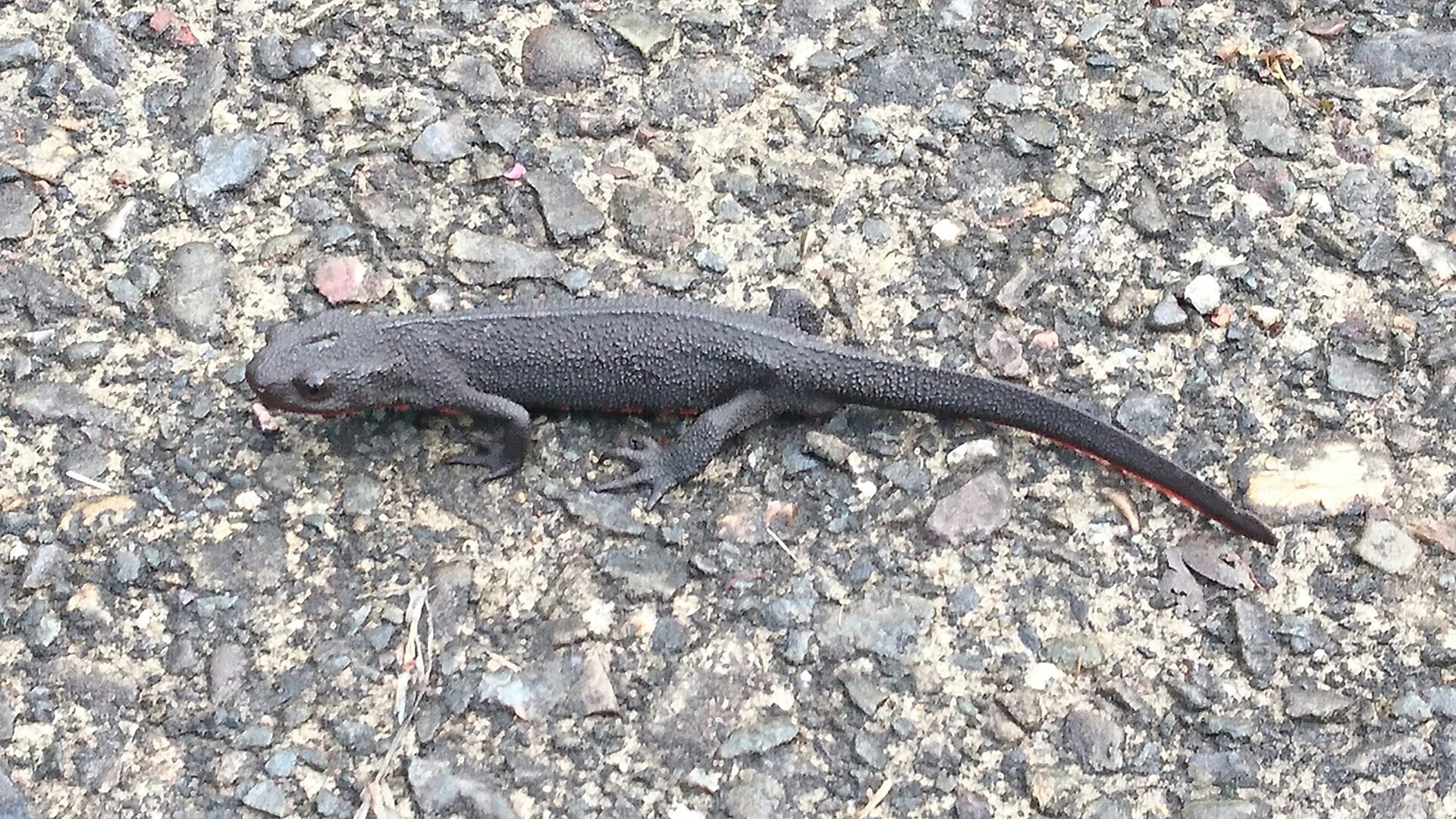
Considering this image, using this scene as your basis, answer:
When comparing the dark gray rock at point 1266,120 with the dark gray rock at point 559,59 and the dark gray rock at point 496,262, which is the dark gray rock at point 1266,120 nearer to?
the dark gray rock at point 559,59

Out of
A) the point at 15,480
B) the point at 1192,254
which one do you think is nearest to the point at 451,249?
the point at 15,480

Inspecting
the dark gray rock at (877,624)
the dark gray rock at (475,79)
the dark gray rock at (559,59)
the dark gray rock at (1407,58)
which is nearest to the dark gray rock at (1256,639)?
the dark gray rock at (877,624)

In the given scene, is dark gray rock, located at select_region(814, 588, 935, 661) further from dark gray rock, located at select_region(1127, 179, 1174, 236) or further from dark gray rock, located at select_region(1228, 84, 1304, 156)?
dark gray rock, located at select_region(1228, 84, 1304, 156)

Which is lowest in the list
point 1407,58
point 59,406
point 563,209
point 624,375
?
point 59,406

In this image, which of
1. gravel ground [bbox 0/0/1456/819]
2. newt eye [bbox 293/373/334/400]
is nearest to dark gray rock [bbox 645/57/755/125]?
gravel ground [bbox 0/0/1456/819]

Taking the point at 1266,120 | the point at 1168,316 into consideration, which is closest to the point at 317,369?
the point at 1168,316

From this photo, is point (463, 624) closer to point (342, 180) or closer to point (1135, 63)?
point (342, 180)

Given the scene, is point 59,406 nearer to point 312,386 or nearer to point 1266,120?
point 312,386
